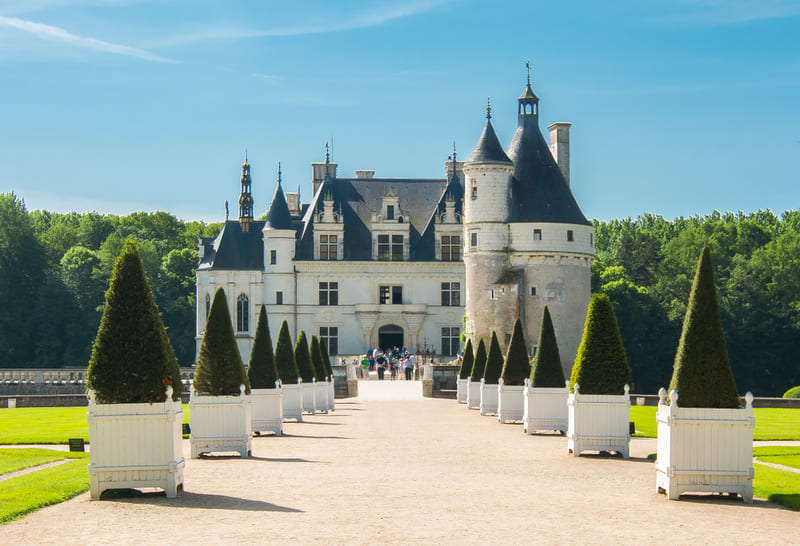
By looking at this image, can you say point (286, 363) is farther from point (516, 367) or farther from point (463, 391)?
point (463, 391)

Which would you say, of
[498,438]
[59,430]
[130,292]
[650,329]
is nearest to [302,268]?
[650,329]

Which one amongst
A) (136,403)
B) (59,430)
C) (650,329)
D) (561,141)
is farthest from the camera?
(650,329)

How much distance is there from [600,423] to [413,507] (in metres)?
6.68

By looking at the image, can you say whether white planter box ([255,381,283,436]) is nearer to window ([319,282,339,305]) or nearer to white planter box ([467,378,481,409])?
white planter box ([467,378,481,409])

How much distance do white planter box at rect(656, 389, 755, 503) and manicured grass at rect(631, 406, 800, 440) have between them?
10.8 meters

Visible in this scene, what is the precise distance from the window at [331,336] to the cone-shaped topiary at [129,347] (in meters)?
51.6

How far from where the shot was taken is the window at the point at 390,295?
65.2m

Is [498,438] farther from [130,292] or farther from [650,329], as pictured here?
[650,329]

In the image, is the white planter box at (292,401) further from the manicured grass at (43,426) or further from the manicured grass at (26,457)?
the manicured grass at (26,457)

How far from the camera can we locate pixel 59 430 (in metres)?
25.5

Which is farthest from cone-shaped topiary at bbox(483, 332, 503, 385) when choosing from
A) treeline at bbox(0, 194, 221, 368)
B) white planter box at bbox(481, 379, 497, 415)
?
treeline at bbox(0, 194, 221, 368)

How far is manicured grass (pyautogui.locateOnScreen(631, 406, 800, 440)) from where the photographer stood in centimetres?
2322

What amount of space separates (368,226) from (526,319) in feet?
50.3

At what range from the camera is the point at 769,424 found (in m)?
28.0
